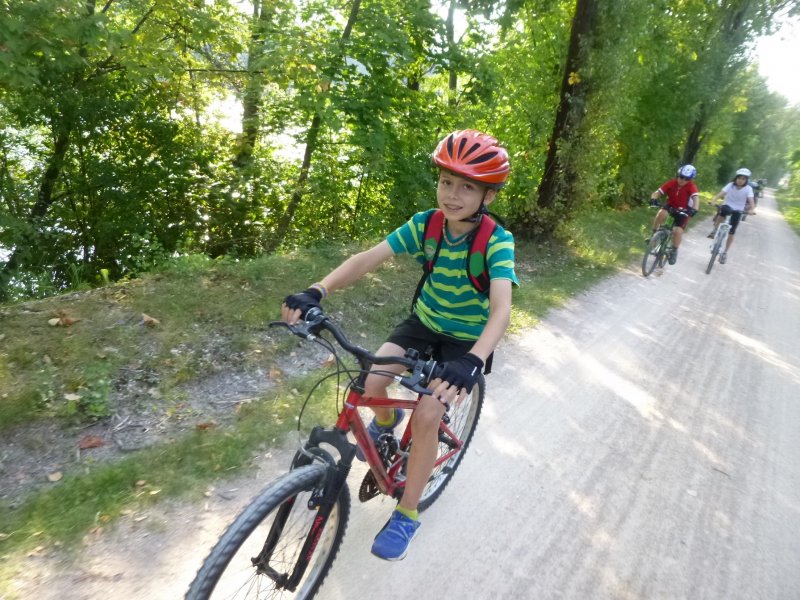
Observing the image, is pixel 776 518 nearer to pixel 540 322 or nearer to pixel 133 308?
pixel 540 322

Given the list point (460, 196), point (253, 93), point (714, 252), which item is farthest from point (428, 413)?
point (714, 252)

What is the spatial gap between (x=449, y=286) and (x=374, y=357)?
86 centimetres

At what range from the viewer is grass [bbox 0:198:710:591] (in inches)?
110

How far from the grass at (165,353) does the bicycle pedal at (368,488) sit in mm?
834

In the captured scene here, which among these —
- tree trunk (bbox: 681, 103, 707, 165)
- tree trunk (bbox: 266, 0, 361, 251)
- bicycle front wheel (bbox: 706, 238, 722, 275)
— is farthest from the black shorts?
tree trunk (bbox: 681, 103, 707, 165)

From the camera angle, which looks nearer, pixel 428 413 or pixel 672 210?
pixel 428 413

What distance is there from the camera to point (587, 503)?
3.47m

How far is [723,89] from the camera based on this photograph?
20.5m

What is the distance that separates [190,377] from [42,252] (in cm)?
446

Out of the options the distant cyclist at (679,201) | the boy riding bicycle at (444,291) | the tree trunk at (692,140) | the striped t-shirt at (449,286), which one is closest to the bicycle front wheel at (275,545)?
the boy riding bicycle at (444,291)

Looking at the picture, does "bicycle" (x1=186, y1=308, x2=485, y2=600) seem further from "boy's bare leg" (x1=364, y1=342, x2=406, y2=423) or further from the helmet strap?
the helmet strap

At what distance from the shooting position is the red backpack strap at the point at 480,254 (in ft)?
8.46

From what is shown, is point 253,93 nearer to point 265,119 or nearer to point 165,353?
point 265,119

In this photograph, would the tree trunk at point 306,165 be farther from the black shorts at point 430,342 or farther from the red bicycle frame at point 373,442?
the red bicycle frame at point 373,442
